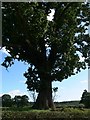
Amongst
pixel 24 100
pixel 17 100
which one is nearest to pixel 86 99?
pixel 24 100

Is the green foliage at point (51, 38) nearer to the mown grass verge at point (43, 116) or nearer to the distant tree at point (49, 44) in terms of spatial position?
the distant tree at point (49, 44)

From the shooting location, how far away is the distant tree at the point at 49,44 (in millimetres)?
23125

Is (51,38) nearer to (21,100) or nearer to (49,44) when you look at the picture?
(49,44)

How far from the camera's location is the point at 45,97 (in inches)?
1022

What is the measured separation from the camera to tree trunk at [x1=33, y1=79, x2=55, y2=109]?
84.0 ft

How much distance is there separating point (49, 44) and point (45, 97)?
417 cm

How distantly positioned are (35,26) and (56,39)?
293cm

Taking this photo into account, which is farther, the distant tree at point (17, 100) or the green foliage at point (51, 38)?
the distant tree at point (17, 100)

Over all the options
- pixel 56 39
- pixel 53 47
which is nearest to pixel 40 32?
pixel 56 39

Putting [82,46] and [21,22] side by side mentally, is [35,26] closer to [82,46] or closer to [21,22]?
[21,22]

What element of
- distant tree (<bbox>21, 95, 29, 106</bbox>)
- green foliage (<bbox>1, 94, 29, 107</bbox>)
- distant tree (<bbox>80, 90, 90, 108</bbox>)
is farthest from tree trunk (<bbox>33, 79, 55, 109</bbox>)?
distant tree (<bbox>80, 90, 90, 108</bbox>)

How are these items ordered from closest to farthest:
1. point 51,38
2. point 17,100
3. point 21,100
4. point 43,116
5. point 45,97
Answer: point 43,116
point 51,38
point 45,97
point 21,100
point 17,100

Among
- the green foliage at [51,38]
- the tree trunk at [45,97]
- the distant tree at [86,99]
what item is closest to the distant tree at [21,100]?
the tree trunk at [45,97]

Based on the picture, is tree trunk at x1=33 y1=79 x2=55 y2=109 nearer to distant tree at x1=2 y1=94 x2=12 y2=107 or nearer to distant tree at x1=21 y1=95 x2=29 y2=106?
distant tree at x1=21 y1=95 x2=29 y2=106
